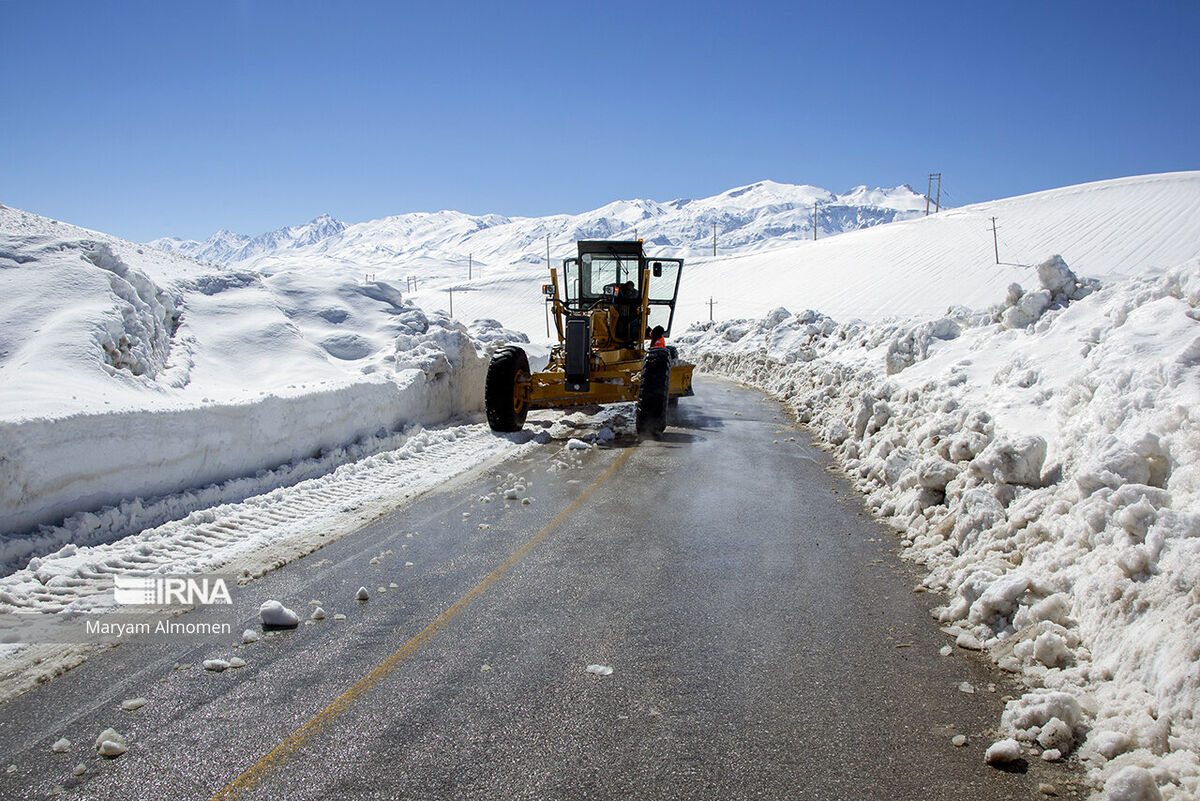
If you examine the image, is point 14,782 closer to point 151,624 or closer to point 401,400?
point 151,624

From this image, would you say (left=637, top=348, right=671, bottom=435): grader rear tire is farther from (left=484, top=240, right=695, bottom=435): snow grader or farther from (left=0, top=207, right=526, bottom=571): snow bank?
(left=0, top=207, right=526, bottom=571): snow bank

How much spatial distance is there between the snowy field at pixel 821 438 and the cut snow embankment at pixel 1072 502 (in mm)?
17

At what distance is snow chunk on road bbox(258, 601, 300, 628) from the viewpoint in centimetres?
460

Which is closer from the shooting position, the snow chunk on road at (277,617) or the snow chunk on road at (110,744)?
the snow chunk on road at (110,744)

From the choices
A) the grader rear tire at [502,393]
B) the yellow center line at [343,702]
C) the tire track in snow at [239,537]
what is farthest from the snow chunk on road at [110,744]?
the grader rear tire at [502,393]

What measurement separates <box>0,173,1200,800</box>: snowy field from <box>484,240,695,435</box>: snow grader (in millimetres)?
1202

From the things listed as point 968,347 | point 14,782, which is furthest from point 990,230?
point 14,782

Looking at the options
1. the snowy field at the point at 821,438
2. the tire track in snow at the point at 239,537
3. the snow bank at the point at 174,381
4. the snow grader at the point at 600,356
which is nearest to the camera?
the snowy field at the point at 821,438

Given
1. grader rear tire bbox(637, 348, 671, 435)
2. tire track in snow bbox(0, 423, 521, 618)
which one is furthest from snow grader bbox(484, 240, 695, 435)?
tire track in snow bbox(0, 423, 521, 618)

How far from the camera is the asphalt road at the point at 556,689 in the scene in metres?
3.16

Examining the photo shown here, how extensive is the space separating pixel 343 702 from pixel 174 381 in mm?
6962

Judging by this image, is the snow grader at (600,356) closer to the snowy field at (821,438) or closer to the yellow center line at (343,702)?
the snowy field at (821,438)

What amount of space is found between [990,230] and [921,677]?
173 ft

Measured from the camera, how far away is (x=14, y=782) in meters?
3.11
